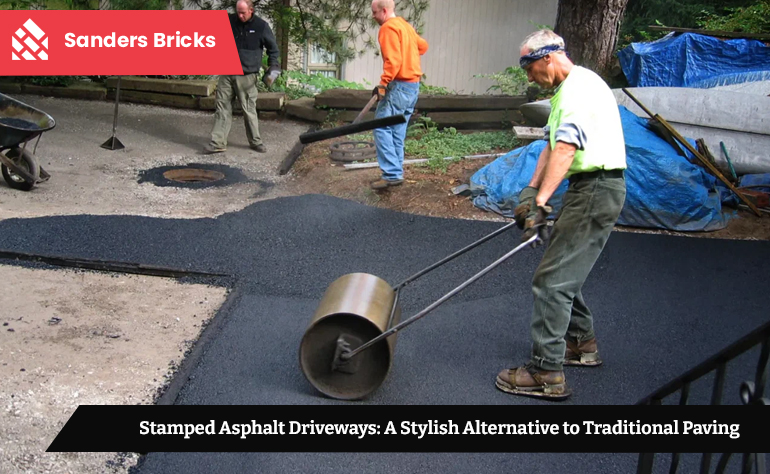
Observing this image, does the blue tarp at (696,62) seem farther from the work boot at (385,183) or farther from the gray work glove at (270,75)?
the gray work glove at (270,75)

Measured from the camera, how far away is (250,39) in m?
8.80

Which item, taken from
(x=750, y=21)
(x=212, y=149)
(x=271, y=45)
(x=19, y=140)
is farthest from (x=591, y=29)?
(x=19, y=140)

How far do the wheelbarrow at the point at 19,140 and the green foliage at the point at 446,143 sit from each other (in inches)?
158

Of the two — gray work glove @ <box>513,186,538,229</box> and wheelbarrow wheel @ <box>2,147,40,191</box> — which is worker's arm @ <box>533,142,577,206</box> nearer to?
gray work glove @ <box>513,186,538,229</box>

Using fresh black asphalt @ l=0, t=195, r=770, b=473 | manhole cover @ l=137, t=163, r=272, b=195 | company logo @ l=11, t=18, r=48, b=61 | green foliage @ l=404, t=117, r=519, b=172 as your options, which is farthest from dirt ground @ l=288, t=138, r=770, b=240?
company logo @ l=11, t=18, r=48, b=61

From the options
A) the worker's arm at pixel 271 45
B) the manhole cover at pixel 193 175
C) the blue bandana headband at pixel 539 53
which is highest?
the blue bandana headband at pixel 539 53

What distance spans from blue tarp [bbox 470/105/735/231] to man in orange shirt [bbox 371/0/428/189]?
42.8 inches

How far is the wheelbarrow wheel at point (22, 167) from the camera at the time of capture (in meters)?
7.09

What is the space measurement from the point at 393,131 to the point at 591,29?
333 centimetres

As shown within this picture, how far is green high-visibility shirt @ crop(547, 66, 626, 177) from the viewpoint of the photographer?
3.35 m

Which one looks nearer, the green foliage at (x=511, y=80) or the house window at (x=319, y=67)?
the green foliage at (x=511, y=80)

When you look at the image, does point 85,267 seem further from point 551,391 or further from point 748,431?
point 748,431

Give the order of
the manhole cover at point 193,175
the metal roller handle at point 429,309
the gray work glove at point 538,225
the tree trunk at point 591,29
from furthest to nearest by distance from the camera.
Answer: the tree trunk at point 591,29, the manhole cover at point 193,175, the gray work glove at point 538,225, the metal roller handle at point 429,309

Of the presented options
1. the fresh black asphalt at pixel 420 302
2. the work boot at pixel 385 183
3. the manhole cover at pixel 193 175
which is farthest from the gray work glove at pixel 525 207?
the manhole cover at pixel 193 175
